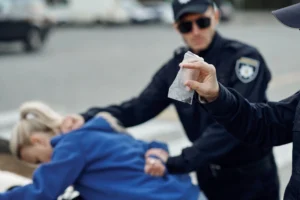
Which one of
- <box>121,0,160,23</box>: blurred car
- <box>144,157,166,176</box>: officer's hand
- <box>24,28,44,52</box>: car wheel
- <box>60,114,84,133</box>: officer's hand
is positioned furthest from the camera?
<box>121,0,160,23</box>: blurred car

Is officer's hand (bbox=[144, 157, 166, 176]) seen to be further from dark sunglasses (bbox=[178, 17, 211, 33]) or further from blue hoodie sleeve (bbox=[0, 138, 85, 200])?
dark sunglasses (bbox=[178, 17, 211, 33])

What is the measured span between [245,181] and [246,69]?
54cm

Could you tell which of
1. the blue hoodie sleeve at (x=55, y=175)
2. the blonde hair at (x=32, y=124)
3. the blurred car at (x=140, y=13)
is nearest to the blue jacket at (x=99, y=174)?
the blue hoodie sleeve at (x=55, y=175)

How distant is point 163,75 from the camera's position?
10.0ft

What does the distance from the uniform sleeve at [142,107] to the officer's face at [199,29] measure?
0.96ft

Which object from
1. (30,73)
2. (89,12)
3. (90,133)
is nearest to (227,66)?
(90,133)

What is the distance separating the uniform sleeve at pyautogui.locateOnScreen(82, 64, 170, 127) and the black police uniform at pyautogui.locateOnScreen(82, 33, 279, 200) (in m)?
0.02

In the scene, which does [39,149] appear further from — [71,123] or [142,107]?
[142,107]

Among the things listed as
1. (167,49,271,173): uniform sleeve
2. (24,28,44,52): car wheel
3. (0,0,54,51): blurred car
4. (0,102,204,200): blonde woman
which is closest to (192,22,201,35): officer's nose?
(167,49,271,173): uniform sleeve

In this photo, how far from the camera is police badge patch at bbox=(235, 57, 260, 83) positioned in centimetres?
270

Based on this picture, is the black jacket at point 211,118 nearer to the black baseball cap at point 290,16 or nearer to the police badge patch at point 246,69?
the police badge patch at point 246,69

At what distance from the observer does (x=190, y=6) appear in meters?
2.90

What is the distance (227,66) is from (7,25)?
47.0ft

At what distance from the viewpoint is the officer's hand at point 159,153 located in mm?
2819
